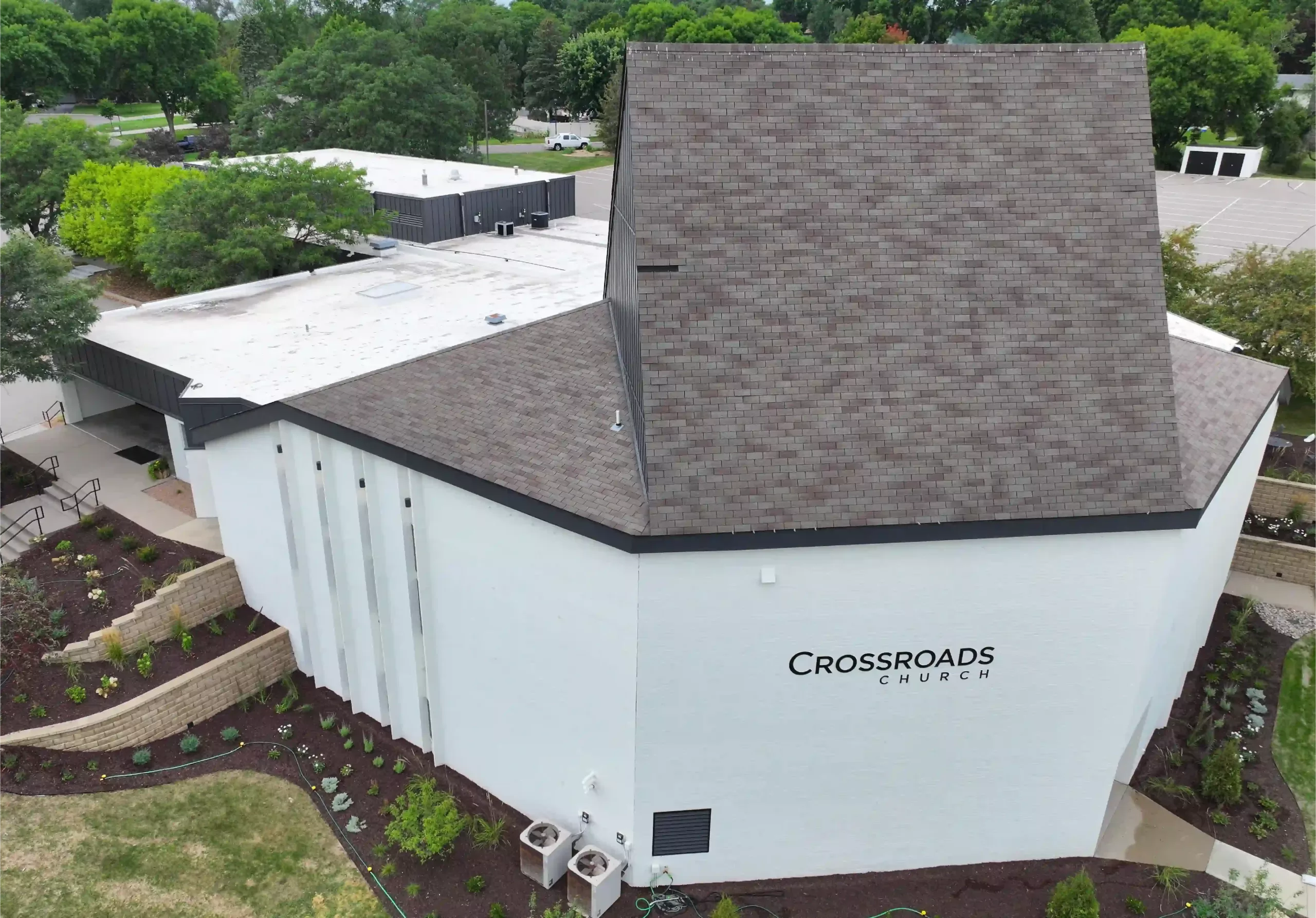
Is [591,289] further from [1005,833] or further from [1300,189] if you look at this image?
[1300,189]

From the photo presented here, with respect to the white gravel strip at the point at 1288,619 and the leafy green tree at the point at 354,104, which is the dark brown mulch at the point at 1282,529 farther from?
the leafy green tree at the point at 354,104

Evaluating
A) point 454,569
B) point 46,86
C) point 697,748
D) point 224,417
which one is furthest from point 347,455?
point 46,86

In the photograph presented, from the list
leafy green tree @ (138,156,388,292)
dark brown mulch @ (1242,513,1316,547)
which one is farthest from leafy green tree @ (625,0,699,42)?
dark brown mulch @ (1242,513,1316,547)

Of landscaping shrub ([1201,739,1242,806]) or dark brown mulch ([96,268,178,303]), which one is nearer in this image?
landscaping shrub ([1201,739,1242,806])

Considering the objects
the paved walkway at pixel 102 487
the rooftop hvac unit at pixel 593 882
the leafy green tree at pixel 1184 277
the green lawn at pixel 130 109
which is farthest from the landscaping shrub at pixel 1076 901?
the green lawn at pixel 130 109

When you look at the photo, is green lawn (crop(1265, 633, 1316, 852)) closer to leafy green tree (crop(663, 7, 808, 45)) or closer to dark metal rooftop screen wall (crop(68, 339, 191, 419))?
dark metal rooftop screen wall (crop(68, 339, 191, 419))

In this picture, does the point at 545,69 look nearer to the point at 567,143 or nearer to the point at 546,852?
the point at 567,143

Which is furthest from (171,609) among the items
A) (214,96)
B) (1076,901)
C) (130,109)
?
(130,109)
